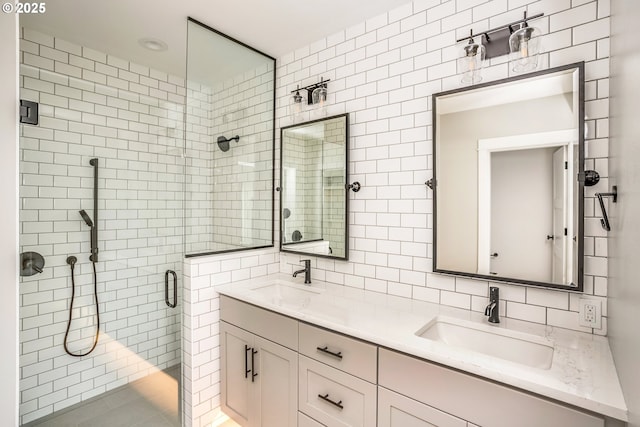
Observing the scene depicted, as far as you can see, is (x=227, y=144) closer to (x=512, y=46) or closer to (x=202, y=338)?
(x=202, y=338)

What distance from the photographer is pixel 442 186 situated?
168cm

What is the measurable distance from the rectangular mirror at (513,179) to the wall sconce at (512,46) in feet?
0.20

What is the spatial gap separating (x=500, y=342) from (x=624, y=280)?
61 centimetres

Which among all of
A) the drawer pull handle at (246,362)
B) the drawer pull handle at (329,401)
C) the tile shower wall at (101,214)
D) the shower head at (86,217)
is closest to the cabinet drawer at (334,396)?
the drawer pull handle at (329,401)

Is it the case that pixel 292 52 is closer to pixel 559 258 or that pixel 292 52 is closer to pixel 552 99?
pixel 552 99

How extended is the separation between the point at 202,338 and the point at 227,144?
1.37 metres

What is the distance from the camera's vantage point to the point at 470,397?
3.55ft

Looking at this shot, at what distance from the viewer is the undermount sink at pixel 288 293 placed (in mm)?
1812

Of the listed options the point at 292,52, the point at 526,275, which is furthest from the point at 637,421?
the point at 292,52

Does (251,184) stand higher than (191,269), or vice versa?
(251,184)

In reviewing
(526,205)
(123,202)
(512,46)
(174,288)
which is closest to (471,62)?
(512,46)

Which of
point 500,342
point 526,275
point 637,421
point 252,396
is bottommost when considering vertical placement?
point 252,396

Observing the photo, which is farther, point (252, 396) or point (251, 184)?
point (251, 184)

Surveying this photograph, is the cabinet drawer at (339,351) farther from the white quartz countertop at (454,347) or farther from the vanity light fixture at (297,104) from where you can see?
the vanity light fixture at (297,104)
